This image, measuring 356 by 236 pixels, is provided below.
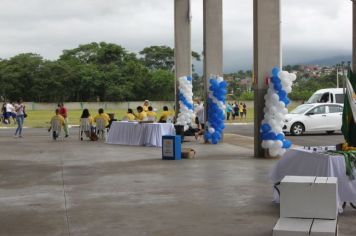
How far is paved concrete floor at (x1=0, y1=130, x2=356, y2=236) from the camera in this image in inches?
307

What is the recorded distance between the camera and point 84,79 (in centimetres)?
8794

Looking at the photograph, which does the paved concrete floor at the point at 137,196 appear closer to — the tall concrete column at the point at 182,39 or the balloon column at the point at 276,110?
the balloon column at the point at 276,110

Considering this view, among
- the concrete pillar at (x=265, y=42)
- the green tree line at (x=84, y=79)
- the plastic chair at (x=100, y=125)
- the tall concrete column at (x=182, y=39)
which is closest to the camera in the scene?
the concrete pillar at (x=265, y=42)

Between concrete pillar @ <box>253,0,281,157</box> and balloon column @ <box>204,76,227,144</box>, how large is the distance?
17.1ft

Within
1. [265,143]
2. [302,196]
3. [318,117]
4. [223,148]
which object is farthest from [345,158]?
[318,117]

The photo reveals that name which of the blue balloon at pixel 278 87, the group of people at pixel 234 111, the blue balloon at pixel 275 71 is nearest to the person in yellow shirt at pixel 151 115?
the blue balloon at pixel 275 71

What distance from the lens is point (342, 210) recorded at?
847cm

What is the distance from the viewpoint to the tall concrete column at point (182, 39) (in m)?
28.3

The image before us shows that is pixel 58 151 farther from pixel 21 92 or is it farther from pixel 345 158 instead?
pixel 21 92

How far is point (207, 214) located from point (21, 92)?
269ft

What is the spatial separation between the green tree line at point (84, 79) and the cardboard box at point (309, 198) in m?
78.7

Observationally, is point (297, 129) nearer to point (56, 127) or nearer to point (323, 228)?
point (56, 127)

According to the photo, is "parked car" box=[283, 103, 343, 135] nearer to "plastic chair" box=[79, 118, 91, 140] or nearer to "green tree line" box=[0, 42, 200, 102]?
"plastic chair" box=[79, 118, 91, 140]

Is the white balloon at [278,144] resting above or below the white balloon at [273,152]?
above
